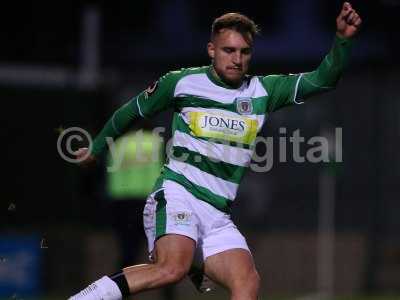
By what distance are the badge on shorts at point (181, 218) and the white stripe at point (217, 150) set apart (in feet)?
1.34

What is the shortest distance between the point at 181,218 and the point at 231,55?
1031 mm

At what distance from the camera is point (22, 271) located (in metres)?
12.9

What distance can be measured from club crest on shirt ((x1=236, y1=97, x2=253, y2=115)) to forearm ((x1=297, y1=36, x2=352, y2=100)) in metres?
0.34

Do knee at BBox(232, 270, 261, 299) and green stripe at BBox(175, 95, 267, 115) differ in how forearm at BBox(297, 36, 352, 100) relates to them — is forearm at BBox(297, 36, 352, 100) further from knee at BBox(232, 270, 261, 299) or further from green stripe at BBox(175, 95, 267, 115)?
knee at BBox(232, 270, 261, 299)

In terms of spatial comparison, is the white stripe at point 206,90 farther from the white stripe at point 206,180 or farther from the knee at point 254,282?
the knee at point 254,282

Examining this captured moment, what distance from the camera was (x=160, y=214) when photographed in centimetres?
687

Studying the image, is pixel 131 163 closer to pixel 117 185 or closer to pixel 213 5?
pixel 117 185

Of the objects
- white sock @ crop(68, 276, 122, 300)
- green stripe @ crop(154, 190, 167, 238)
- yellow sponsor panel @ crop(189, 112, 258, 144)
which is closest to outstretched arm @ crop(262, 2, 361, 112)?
yellow sponsor panel @ crop(189, 112, 258, 144)

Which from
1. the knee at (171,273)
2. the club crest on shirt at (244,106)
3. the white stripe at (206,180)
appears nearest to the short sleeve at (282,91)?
the club crest on shirt at (244,106)

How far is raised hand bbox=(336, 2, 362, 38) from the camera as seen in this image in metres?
6.78

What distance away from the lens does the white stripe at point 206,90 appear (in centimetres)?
707

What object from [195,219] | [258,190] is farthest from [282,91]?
[258,190]

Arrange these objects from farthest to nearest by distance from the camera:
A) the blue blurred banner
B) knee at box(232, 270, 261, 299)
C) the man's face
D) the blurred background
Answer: the blurred background < the blue blurred banner < the man's face < knee at box(232, 270, 261, 299)

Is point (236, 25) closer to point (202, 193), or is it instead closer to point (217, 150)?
point (217, 150)
